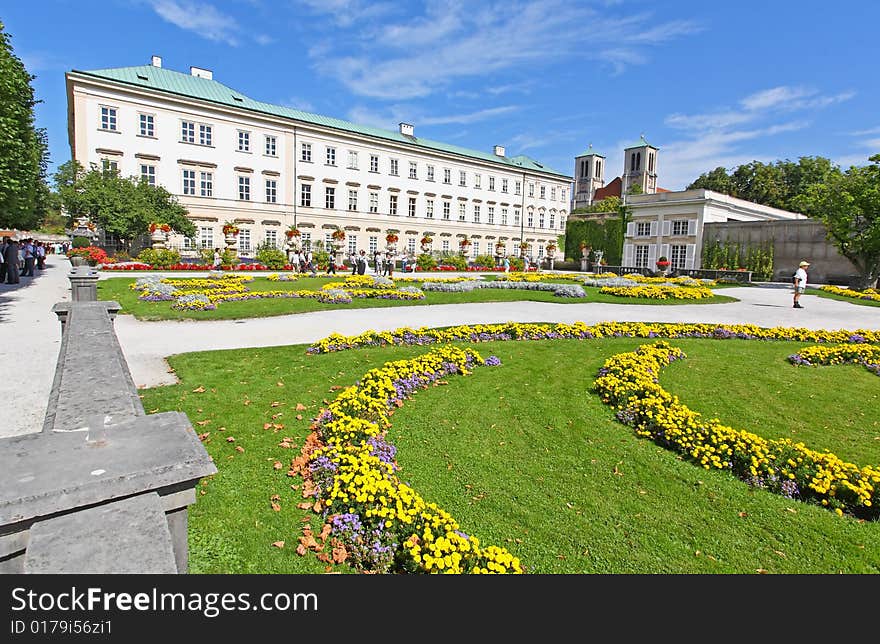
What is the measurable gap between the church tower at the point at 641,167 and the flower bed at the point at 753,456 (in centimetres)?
9783

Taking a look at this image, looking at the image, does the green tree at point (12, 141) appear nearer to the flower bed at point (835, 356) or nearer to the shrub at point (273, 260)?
the shrub at point (273, 260)

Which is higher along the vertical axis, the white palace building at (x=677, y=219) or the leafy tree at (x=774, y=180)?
the leafy tree at (x=774, y=180)

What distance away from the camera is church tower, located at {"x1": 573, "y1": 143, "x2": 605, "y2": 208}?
4087 inches

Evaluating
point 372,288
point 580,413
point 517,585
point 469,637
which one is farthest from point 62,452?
point 372,288

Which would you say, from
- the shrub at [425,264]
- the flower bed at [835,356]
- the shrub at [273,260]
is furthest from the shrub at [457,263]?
A: the flower bed at [835,356]

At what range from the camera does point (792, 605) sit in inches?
88.9

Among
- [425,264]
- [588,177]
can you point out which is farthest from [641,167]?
[425,264]

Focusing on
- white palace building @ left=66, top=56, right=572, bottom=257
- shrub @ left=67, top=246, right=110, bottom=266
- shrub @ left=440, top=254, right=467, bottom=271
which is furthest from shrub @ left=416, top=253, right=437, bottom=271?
shrub @ left=67, top=246, right=110, bottom=266

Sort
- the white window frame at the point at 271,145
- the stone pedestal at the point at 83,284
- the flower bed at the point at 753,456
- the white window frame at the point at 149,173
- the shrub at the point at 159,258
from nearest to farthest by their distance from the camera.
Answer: the flower bed at the point at 753,456
the stone pedestal at the point at 83,284
the shrub at the point at 159,258
the white window frame at the point at 149,173
the white window frame at the point at 271,145

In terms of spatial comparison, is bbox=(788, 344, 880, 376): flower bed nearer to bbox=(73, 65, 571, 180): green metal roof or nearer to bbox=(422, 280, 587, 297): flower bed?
bbox=(422, 280, 587, 297): flower bed

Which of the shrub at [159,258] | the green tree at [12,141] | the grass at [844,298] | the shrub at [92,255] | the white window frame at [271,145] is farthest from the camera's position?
the white window frame at [271,145]

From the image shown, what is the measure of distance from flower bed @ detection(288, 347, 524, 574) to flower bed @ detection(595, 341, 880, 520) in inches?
111

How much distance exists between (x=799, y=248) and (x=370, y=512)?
44.3 m

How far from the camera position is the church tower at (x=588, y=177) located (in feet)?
341
